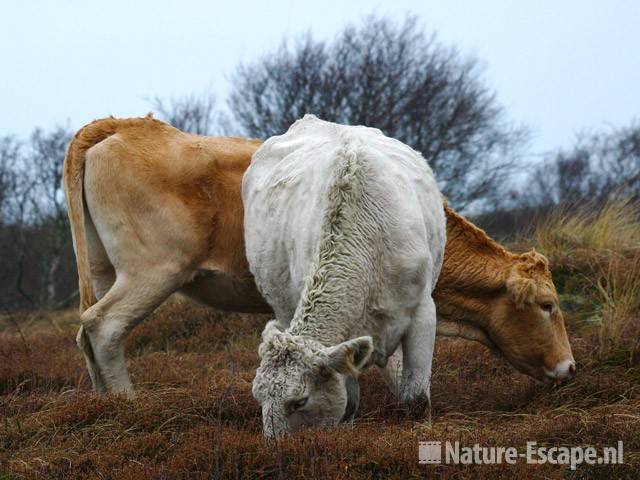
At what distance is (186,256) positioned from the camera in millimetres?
7605

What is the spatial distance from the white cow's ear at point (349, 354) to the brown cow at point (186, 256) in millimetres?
2658

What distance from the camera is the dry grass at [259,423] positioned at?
4.75m

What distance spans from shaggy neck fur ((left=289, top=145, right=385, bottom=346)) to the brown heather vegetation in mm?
622

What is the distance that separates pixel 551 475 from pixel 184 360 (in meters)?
6.01

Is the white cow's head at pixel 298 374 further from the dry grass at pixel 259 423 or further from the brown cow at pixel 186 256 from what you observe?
the brown cow at pixel 186 256

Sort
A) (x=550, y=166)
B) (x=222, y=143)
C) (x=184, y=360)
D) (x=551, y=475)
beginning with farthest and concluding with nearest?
1. (x=550, y=166)
2. (x=184, y=360)
3. (x=222, y=143)
4. (x=551, y=475)

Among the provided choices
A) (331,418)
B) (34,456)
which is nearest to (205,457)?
(331,418)

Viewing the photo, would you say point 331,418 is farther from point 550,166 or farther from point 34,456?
point 550,166

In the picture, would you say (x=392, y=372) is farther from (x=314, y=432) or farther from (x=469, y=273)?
(x=314, y=432)

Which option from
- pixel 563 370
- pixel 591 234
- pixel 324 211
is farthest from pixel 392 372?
pixel 591 234

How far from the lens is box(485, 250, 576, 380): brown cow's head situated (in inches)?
301

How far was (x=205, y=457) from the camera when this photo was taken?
194 inches

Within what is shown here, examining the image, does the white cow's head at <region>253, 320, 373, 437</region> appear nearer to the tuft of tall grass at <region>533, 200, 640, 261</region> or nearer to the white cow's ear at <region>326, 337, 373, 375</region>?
the white cow's ear at <region>326, 337, 373, 375</region>

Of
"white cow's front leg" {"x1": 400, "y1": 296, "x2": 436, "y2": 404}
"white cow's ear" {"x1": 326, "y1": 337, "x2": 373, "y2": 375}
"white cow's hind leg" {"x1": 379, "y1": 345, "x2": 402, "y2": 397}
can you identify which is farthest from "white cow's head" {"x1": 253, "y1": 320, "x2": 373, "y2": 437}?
"white cow's hind leg" {"x1": 379, "y1": 345, "x2": 402, "y2": 397}
